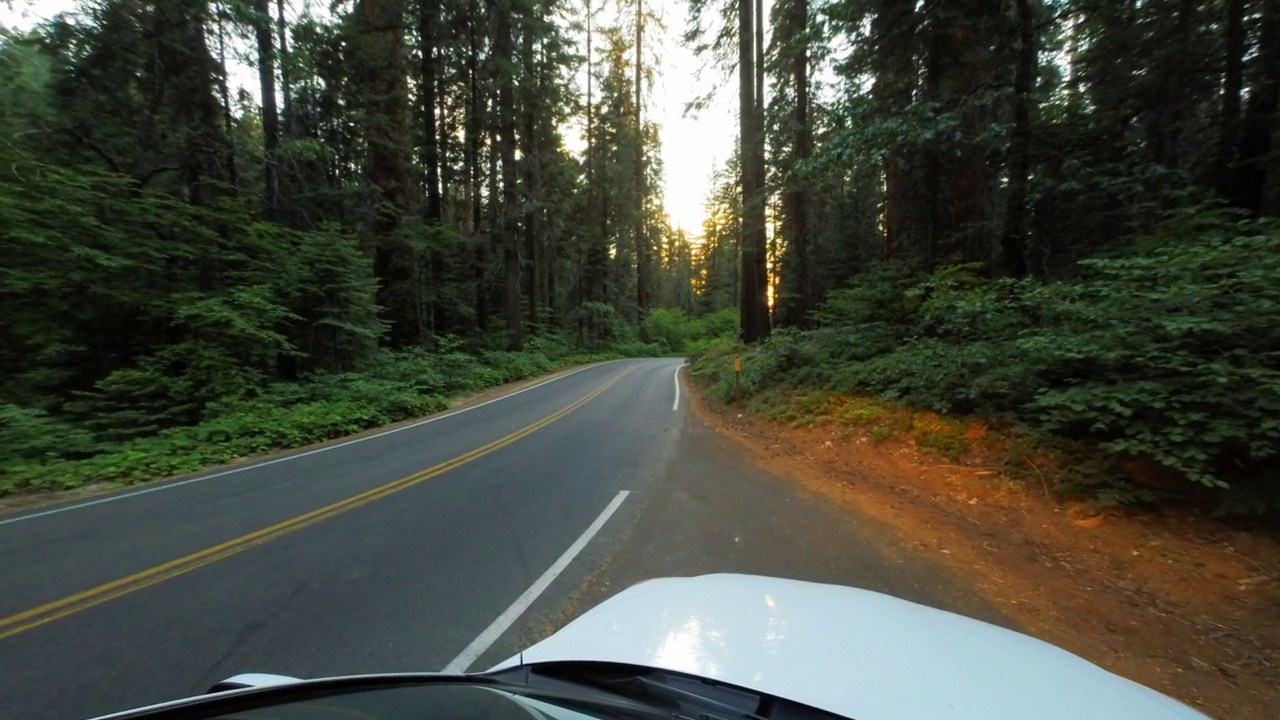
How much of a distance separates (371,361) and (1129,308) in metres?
17.4

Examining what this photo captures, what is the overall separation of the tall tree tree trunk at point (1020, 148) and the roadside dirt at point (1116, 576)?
18.0ft

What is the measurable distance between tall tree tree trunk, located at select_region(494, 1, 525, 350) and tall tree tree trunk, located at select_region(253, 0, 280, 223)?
318 inches

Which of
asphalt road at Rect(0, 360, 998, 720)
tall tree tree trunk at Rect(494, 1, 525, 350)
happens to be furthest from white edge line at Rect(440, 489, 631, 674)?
tall tree tree trunk at Rect(494, 1, 525, 350)

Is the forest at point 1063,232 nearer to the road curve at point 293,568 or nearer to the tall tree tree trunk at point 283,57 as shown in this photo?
the road curve at point 293,568

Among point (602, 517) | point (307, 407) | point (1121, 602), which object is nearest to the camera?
point (1121, 602)

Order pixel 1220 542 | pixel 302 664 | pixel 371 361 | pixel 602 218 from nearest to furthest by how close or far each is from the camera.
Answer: pixel 302 664 → pixel 1220 542 → pixel 371 361 → pixel 602 218

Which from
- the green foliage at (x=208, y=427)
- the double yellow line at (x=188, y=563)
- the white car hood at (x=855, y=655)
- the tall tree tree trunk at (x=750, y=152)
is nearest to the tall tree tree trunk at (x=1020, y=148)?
the tall tree tree trunk at (x=750, y=152)

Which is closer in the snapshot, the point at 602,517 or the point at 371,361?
the point at 602,517

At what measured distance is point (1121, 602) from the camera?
4.13 m

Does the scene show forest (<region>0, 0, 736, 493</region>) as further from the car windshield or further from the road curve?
the car windshield

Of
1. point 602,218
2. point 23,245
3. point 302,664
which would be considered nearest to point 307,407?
point 23,245

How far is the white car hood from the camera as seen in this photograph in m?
1.68

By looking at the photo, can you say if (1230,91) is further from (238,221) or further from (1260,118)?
(238,221)

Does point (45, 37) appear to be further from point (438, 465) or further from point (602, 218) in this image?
point (602, 218)
